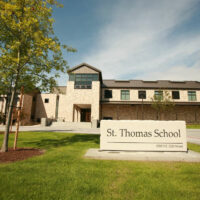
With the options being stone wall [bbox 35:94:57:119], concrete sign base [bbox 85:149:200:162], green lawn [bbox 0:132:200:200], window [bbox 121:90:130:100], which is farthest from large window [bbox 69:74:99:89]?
green lawn [bbox 0:132:200:200]

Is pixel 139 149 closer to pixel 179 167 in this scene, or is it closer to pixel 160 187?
pixel 179 167

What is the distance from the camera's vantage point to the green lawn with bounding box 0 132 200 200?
2.53m

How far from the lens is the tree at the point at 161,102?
25.9 meters

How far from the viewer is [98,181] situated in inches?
122

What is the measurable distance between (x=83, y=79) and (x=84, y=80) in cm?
32

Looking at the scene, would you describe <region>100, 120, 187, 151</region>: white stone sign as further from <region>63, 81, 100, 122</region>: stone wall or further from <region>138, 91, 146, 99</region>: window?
<region>138, 91, 146, 99</region>: window

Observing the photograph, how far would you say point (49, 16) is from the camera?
6.70 m

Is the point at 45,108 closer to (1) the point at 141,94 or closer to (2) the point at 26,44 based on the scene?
(1) the point at 141,94

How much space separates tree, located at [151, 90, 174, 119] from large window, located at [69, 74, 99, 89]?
42.9 ft

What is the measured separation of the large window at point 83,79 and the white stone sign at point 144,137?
2201 cm

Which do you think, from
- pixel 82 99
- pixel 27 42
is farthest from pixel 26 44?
pixel 82 99

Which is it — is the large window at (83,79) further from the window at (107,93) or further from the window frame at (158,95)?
the window frame at (158,95)

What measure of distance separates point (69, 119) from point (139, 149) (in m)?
21.7

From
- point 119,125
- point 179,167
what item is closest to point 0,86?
point 119,125
